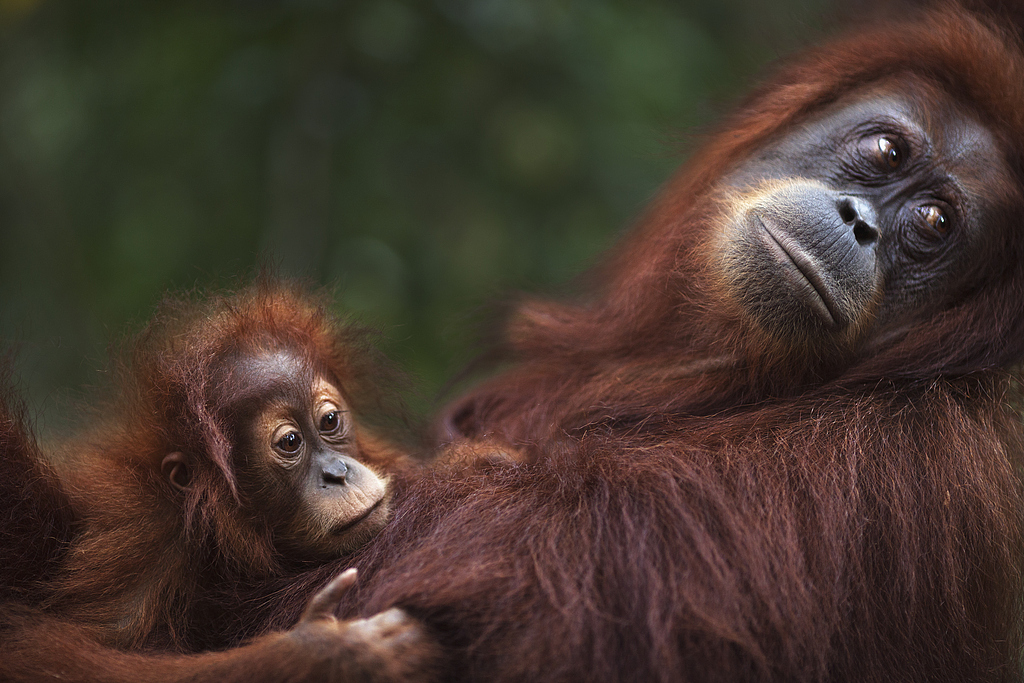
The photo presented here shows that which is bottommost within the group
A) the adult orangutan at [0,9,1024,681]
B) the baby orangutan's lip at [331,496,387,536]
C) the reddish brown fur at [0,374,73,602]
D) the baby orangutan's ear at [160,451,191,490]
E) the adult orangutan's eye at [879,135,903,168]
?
the reddish brown fur at [0,374,73,602]

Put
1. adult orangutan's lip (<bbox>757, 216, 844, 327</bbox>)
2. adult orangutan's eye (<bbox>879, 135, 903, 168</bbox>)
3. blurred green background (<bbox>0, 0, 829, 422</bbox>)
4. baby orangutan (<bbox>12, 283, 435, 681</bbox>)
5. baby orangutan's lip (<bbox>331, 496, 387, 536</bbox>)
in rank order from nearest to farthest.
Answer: baby orangutan (<bbox>12, 283, 435, 681</bbox>) < baby orangutan's lip (<bbox>331, 496, 387, 536</bbox>) < adult orangutan's lip (<bbox>757, 216, 844, 327</bbox>) < adult orangutan's eye (<bbox>879, 135, 903, 168</bbox>) < blurred green background (<bbox>0, 0, 829, 422</bbox>)

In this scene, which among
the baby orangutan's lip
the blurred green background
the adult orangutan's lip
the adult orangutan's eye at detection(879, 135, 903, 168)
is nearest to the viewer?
the baby orangutan's lip

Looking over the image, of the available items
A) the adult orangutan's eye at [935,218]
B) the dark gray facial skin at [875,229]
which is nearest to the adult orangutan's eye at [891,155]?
the dark gray facial skin at [875,229]

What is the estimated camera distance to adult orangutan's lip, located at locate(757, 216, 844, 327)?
5.84 ft

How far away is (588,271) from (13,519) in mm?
1610

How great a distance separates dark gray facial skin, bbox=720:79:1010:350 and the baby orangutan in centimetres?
91

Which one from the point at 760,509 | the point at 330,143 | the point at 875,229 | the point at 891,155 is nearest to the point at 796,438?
the point at 760,509

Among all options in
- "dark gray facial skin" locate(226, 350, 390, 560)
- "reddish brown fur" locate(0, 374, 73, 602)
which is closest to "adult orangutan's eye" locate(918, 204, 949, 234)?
"dark gray facial skin" locate(226, 350, 390, 560)

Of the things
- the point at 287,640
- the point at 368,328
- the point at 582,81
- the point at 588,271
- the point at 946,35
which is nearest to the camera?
the point at 287,640

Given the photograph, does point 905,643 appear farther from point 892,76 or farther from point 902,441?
point 892,76

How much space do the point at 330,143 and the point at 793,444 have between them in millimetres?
2277

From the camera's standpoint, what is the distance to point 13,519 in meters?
1.59

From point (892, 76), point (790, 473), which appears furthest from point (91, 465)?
point (892, 76)

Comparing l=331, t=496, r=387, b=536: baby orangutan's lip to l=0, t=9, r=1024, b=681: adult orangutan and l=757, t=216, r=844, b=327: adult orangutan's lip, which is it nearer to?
l=0, t=9, r=1024, b=681: adult orangutan
